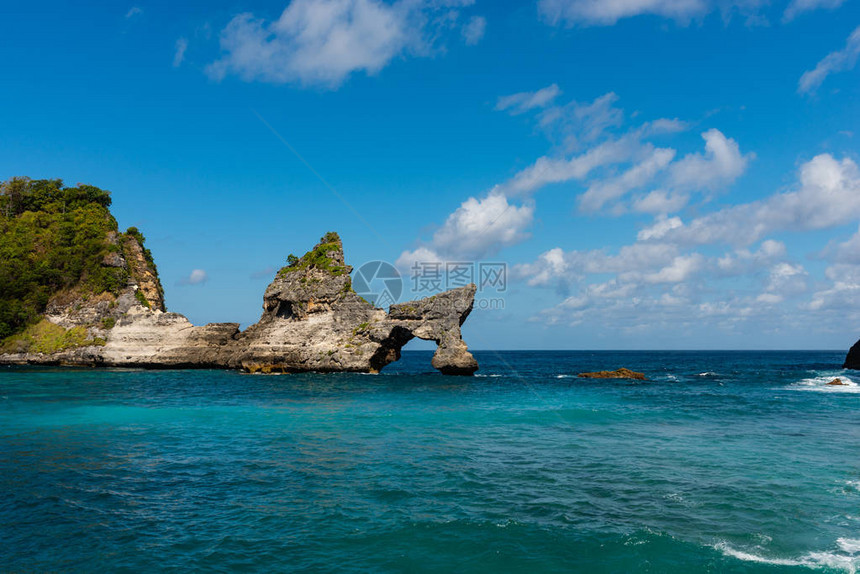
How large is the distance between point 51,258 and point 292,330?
32.5 metres

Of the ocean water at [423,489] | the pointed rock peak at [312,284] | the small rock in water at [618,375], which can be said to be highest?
the pointed rock peak at [312,284]

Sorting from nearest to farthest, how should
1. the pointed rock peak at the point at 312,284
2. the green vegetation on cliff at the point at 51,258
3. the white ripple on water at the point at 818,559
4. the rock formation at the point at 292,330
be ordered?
the white ripple on water at the point at 818,559
the rock formation at the point at 292,330
the pointed rock peak at the point at 312,284
the green vegetation on cliff at the point at 51,258

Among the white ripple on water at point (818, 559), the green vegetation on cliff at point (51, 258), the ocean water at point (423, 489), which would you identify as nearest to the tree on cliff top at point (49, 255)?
the green vegetation on cliff at point (51, 258)

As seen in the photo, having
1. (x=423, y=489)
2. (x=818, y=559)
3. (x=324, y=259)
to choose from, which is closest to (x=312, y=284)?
(x=324, y=259)

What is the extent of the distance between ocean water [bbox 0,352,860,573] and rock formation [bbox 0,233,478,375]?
2010cm

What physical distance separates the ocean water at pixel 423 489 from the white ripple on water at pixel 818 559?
4 centimetres

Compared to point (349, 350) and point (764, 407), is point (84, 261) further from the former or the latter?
point (764, 407)

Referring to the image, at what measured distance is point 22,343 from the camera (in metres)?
56.7

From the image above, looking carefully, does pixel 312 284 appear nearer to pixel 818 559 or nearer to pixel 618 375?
pixel 618 375

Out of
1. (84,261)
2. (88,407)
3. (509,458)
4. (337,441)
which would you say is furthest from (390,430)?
(84,261)

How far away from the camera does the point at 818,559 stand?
32.3 ft

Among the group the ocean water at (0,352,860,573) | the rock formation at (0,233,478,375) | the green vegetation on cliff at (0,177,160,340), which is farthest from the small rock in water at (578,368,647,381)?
the green vegetation on cliff at (0,177,160,340)

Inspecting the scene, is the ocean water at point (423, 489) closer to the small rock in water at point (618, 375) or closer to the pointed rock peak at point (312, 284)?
the pointed rock peak at point (312, 284)

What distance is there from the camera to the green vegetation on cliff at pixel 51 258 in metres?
58.2
